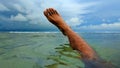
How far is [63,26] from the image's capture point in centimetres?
321

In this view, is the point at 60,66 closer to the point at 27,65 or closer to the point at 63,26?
the point at 27,65

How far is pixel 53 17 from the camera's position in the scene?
11.6ft

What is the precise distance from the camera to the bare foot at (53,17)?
3.39 m

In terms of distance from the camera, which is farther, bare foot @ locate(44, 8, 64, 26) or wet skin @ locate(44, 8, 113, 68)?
bare foot @ locate(44, 8, 64, 26)

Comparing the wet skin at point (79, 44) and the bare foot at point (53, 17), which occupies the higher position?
the bare foot at point (53, 17)

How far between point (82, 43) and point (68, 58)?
473 mm

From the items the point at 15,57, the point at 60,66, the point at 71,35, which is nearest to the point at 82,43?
the point at 71,35

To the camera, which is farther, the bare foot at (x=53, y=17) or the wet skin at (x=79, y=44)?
the bare foot at (x=53, y=17)

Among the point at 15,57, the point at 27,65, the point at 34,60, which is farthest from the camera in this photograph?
the point at 15,57

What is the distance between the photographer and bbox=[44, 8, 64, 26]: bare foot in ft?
11.1

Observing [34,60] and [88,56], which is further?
[34,60]

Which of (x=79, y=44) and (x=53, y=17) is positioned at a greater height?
(x=53, y=17)

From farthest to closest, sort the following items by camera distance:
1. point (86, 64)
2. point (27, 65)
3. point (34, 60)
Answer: point (34, 60), point (27, 65), point (86, 64)

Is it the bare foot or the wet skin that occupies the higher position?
the bare foot
